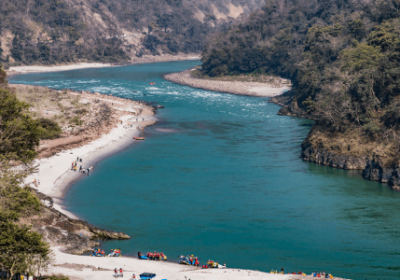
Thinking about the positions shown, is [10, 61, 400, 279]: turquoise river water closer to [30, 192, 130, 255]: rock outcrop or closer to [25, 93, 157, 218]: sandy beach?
[30, 192, 130, 255]: rock outcrop

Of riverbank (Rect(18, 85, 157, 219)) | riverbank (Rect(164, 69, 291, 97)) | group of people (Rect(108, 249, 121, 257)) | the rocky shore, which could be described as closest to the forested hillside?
the rocky shore

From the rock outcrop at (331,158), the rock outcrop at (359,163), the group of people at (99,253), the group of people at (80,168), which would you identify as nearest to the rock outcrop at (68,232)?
the group of people at (99,253)

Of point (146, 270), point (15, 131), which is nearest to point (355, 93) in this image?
point (146, 270)

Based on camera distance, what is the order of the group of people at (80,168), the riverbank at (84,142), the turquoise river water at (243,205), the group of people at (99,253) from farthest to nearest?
the group of people at (80,168)
the riverbank at (84,142)
the turquoise river water at (243,205)
the group of people at (99,253)

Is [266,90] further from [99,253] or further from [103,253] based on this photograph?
Result: [99,253]

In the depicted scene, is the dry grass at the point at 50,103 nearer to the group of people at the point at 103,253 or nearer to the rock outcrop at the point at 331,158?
the rock outcrop at the point at 331,158
